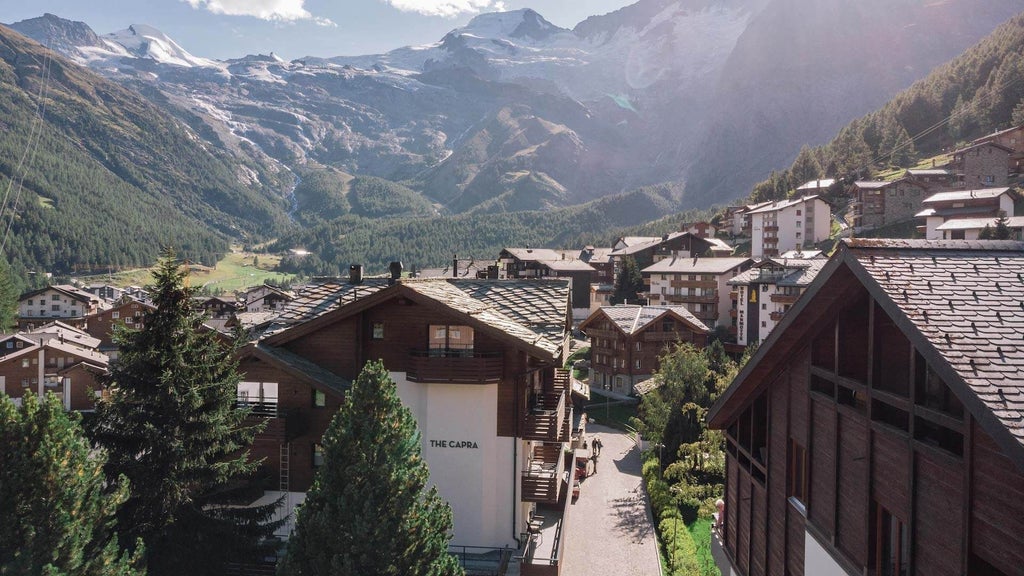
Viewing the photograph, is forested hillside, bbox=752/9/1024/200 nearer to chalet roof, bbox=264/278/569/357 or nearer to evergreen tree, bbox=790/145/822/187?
evergreen tree, bbox=790/145/822/187

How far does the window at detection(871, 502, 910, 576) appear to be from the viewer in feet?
27.2

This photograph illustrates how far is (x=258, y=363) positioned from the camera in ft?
78.7

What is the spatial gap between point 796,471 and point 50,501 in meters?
13.9

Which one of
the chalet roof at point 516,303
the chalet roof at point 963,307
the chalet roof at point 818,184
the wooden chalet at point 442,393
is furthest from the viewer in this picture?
the chalet roof at point 818,184

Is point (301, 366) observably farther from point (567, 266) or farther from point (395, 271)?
point (567, 266)

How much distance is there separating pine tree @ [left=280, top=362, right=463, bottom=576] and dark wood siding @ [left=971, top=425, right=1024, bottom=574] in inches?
392

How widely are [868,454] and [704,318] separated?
81.1 m

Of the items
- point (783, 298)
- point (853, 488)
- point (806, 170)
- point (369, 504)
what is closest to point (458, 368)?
point (369, 504)

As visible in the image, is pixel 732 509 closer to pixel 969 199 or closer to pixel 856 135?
pixel 969 199

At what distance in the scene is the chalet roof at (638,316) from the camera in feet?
229

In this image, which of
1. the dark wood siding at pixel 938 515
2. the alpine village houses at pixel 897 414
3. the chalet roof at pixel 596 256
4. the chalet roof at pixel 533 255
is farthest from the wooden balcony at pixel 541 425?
the chalet roof at pixel 596 256

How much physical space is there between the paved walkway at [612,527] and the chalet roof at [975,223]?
47.1 metres

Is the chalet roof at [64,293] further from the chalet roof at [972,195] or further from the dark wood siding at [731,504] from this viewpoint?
the dark wood siding at [731,504]

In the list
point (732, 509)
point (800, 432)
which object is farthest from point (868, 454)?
point (732, 509)
